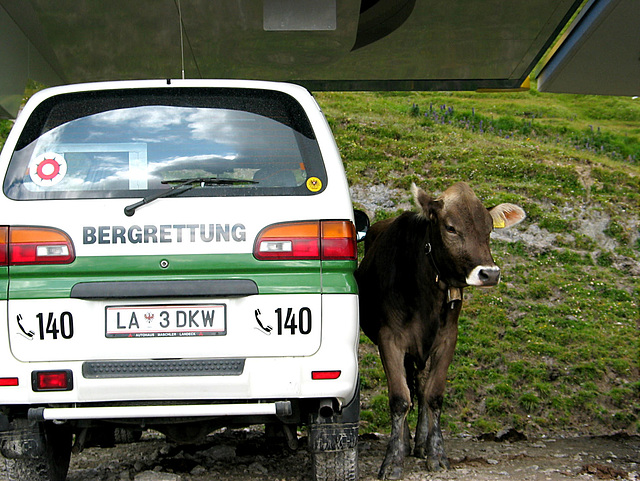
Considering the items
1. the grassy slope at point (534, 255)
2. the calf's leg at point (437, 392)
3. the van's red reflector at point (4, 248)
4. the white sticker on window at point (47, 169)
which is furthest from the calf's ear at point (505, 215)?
the van's red reflector at point (4, 248)

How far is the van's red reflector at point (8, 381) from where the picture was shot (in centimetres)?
411

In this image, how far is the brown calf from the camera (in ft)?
18.8

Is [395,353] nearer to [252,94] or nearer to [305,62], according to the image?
[252,94]

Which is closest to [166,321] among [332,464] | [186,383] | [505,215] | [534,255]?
[186,383]

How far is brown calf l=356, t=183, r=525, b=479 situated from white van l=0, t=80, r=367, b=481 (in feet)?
5.03

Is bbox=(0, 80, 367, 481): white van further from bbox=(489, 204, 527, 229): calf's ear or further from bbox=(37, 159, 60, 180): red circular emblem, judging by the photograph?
bbox=(489, 204, 527, 229): calf's ear

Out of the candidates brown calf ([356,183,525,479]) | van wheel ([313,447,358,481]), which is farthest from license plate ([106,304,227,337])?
brown calf ([356,183,525,479])

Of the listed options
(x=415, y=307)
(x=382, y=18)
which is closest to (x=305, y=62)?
(x=382, y=18)

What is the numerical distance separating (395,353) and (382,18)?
402 centimetres

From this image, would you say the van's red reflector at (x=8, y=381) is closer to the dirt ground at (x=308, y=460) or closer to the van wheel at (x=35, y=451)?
the van wheel at (x=35, y=451)

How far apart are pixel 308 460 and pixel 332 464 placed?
64.6 inches

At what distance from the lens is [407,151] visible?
21.2 meters

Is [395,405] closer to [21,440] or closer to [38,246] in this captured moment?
[21,440]

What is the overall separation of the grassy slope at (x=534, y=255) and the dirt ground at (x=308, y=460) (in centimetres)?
115
